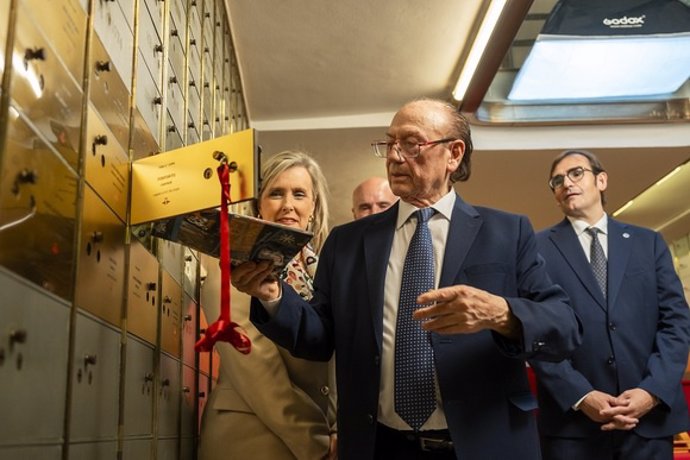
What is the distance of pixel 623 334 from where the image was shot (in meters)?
2.63

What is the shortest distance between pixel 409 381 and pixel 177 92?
1.26 metres

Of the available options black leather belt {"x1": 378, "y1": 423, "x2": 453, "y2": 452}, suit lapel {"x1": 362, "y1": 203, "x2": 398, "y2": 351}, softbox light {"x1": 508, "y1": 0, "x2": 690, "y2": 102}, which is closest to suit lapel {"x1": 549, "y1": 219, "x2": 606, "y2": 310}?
suit lapel {"x1": 362, "y1": 203, "x2": 398, "y2": 351}

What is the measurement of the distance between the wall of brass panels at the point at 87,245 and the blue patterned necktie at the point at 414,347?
0.64 metres

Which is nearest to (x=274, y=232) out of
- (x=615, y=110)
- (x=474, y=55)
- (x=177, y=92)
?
(x=177, y=92)

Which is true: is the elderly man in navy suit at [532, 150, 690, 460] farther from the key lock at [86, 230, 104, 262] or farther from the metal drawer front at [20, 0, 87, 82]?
the metal drawer front at [20, 0, 87, 82]

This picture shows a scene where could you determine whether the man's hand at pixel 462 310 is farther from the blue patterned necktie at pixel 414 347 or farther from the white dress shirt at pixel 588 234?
the white dress shirt at pixel 588 234

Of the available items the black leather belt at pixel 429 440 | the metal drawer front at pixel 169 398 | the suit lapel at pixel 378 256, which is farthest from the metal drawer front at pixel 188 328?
the black leather belt at pixel 429 440

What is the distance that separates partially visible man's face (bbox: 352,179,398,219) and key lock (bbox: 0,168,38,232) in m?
2.17

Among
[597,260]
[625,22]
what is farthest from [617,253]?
[625,22]

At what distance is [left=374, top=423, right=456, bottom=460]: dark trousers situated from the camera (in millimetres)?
1760

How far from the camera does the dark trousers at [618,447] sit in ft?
8.10

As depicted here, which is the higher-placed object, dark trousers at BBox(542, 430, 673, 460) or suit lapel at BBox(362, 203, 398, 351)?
suit lapel at BBox(362, 203, 398, 351)

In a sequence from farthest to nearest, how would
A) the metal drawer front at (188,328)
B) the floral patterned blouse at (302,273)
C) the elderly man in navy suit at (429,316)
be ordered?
the metal drawer front at (188,328), the floral patterned blouse at (302,273), the elderly man in navy suit at (429,316)

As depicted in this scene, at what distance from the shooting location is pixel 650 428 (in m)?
2.50
